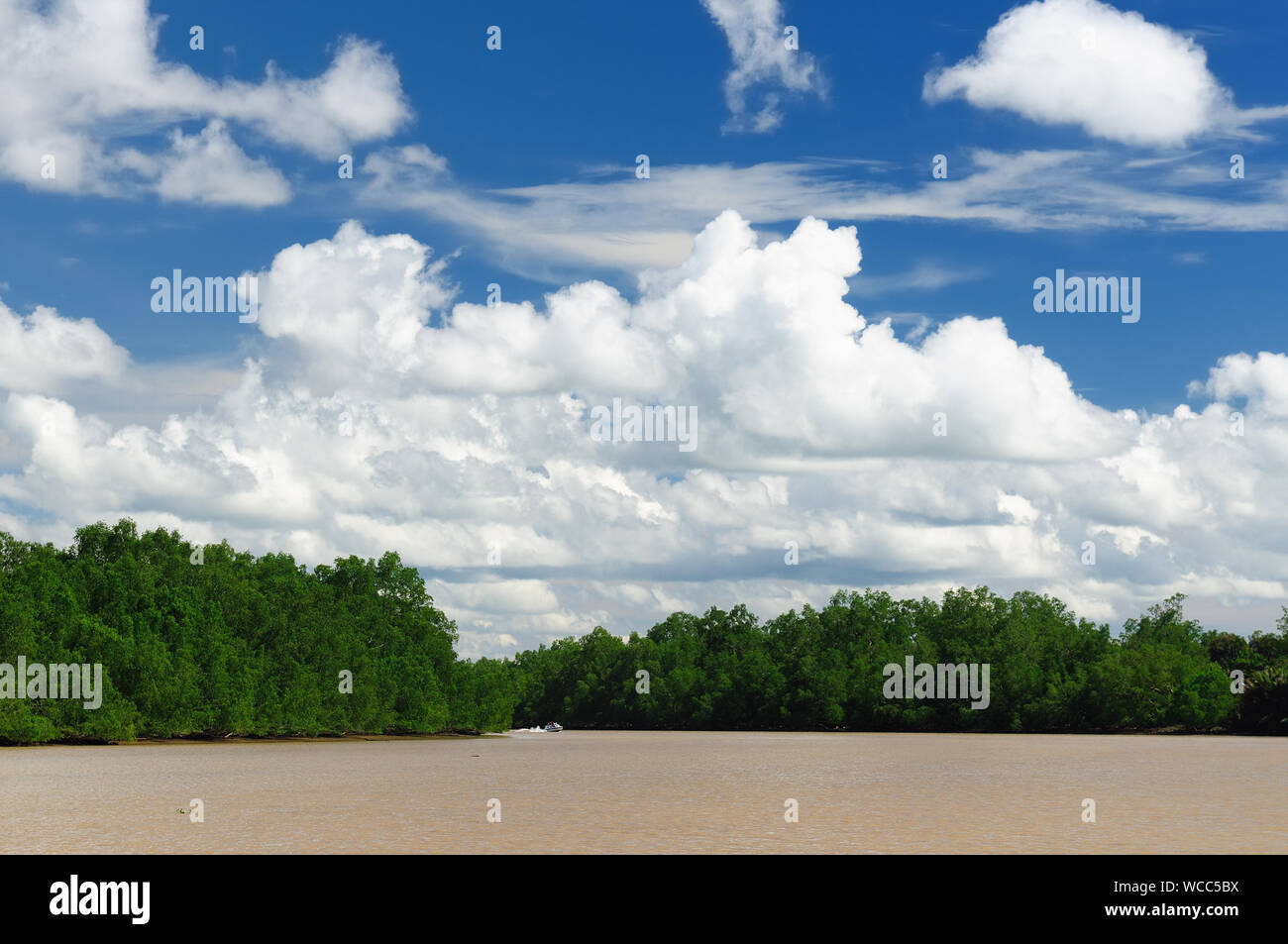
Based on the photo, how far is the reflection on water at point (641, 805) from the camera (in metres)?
37.1

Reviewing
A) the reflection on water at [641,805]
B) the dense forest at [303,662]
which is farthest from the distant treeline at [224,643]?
the reflection on water at [641,805]

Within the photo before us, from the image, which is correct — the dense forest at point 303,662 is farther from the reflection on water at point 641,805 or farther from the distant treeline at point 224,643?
the reflection on water at point 641,805

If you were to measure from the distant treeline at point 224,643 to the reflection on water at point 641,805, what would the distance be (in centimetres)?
2403

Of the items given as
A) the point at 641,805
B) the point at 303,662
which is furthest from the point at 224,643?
the point at 641,805

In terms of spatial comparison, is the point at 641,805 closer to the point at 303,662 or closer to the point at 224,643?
the point at 224,643

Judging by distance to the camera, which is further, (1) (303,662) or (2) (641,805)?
(1) (303,662)

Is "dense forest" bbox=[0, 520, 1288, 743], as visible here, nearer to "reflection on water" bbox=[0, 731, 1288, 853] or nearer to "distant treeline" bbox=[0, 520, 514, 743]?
"distant treeline" bbox=[0, 520, 514, 743]

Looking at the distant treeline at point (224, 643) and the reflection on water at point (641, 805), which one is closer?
the reflection on water at point (641, 805)

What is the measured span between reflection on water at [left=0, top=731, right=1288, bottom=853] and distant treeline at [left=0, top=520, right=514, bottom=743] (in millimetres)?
24032

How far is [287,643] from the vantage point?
145 metres

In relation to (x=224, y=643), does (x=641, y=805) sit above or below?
below

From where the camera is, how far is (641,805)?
51281 mm

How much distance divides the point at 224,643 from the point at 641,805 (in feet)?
308
